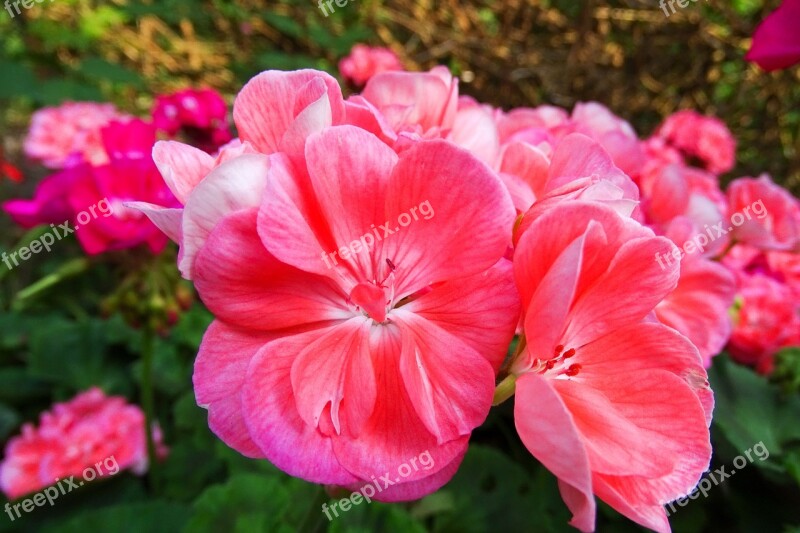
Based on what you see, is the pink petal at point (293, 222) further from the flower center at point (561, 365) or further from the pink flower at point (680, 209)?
the pink flower at point (680, 209)

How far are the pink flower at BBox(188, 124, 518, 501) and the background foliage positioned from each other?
16 centimetres

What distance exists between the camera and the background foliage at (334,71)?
918 mm

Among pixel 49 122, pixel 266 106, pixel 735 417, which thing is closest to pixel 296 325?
pixel 266 106

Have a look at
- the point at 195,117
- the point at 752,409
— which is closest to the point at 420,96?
the point at 195,117

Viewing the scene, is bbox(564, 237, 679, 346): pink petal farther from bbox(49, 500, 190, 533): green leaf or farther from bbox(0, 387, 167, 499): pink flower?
bbox(0, 387, 167, 499): pink flower

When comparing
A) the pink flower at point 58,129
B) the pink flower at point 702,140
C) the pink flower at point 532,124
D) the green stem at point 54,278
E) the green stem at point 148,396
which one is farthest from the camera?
the pink flower at point 702,140

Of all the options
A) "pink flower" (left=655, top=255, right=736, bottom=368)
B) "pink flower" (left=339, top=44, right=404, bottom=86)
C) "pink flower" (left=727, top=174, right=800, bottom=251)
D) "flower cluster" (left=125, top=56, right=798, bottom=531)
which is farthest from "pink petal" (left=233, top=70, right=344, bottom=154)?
"pink flower" (left=339, top=44, right=404, bottom=86)

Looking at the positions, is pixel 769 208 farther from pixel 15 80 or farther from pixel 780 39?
pixel 15 80

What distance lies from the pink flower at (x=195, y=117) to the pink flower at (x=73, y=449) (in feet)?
1.72

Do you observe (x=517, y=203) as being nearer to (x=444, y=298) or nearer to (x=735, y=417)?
(x=444, y=298)

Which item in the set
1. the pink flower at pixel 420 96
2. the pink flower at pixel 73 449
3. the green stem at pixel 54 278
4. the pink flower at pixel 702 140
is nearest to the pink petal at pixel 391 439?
the pink flower at pixel 420 96

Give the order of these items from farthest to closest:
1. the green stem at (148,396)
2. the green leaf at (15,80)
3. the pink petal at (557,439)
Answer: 1. the green leaf at (15,80)
2. the green stem at (148,396)
3. the pink petal at (557,439)

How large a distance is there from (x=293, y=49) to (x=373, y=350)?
2.70 m

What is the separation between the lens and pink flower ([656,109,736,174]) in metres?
1.51
